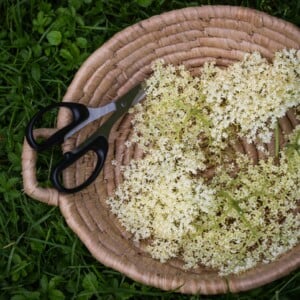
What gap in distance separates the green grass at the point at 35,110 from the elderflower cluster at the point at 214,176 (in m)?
0.17

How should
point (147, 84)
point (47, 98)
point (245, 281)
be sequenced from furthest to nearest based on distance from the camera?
1. point (47, 98)
2. point (147, 84)
3. point (245, 281)

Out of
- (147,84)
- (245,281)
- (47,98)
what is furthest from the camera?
(47,98)

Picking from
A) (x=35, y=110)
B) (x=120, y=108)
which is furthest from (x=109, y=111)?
(x=35, y=110)

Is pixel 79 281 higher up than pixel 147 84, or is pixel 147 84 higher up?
pixel 147 84

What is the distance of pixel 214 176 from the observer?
78.4 inches

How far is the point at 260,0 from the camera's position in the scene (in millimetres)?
2170

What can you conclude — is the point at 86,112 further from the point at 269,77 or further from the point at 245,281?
the point at 245,281

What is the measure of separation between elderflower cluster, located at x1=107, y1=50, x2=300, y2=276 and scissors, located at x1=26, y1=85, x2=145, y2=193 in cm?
12

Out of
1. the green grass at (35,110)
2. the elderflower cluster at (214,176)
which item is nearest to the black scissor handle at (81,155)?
the elderflower cluster at (214,176)

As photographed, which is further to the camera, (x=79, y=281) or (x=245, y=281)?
(x=79, y=281)

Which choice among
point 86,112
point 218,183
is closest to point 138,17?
point 86,112

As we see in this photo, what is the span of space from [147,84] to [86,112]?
227mm

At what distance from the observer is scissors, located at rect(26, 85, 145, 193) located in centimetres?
182

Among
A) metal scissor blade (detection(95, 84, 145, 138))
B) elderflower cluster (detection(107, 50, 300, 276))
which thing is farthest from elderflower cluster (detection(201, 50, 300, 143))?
metal scissor blade (detection(95, 84, 145, 138))
